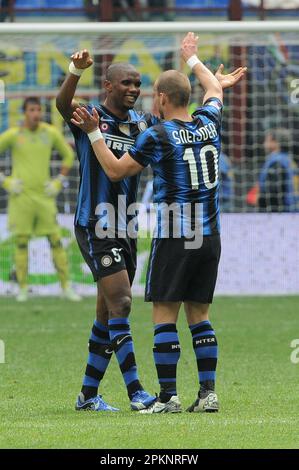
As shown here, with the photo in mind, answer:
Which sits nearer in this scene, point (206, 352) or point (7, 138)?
point (206, 352)

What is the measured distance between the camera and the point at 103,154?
7762 millimetres

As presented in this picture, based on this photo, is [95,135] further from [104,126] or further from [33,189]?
[33,189]

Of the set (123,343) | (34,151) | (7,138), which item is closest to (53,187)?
(34,151)

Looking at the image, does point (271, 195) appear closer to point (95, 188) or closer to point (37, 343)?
point (37, 343)

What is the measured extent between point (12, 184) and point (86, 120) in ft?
28.6

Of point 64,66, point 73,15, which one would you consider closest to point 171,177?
point 64,66

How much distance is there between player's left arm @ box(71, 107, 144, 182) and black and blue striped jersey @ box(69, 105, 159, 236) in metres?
0.27

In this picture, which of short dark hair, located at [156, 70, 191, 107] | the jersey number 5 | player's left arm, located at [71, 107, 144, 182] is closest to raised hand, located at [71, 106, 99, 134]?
player's left arm, located at [71, 107, 144, 182]

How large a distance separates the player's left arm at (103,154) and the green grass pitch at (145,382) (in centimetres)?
148

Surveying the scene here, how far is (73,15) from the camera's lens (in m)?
19.8

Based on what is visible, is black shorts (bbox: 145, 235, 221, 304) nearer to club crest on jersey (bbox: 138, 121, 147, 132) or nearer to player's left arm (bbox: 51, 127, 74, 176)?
club crest on jersey (bbox: 138, 121, 147, 132)

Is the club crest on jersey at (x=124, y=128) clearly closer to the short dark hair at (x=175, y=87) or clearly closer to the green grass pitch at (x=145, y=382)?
the short dark hair at (x=175, y=87)

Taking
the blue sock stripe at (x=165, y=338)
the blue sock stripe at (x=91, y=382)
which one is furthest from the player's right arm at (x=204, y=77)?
the blue sock stripe at (x=91, y=382)

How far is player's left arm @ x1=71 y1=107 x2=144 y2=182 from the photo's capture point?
769 centimetres
